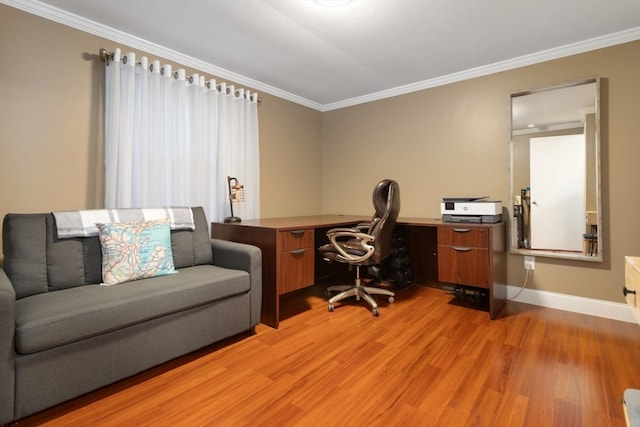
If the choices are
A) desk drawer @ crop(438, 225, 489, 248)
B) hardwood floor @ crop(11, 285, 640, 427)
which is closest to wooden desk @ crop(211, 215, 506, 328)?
desk drawer @ crop(438, 225, 489, 248)

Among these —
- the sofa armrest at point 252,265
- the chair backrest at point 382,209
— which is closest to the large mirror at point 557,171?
the chair backrest at point 382,209

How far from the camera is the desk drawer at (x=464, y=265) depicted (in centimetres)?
243

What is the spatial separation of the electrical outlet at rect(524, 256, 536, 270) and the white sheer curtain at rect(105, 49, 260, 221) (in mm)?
2637

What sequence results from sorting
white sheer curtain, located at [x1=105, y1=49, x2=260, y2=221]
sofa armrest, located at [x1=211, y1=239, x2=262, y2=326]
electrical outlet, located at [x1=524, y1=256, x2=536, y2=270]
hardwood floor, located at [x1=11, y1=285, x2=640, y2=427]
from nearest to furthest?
hardwood floor, located at [x1=11, y1=285, x2=640, y2=427] < sofa armrest, located at [x1=211, y1=239, x2=262, y2=326] < white sheer curtain, located at [x1=105, y1=49, x2=260, y2=221] < electrical outlet, located at [x1=524, y1=256, x2=536, y2=270]

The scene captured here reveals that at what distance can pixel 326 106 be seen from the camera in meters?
4.11

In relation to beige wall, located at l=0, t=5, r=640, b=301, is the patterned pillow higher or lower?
lower

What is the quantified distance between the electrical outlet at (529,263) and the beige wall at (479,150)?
A: 4 centimetres

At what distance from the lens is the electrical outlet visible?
2750 millimetres

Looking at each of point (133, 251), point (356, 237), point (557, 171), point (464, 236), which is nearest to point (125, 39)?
point (133, 251)

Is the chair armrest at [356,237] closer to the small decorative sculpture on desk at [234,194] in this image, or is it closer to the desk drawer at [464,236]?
the desk drawer at [464,236]

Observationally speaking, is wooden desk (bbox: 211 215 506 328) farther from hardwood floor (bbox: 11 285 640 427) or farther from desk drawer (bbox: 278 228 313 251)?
hardwood floor (bbox: 11 285 640 427)

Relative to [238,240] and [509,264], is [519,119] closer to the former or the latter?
[509,264]

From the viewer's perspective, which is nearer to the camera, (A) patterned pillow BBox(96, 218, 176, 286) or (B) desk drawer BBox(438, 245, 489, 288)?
(A) patterned pillow BBox(96, 218, 176, 286)

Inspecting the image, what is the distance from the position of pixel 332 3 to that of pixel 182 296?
6.54 feet
